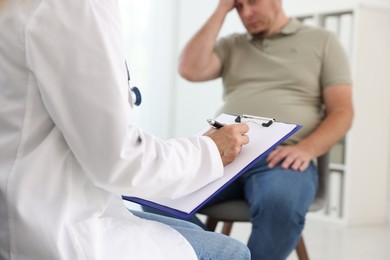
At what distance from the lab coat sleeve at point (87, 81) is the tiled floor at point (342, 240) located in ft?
5.65

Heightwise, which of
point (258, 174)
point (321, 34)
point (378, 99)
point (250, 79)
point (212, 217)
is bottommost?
point (378, 99)

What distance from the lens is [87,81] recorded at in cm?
69

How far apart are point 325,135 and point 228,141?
0.80m

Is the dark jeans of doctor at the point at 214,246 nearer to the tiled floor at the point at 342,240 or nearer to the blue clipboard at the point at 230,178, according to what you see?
the blue clipboard at the point at 230,178

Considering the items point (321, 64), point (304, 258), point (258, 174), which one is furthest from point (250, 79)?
point (304, 258)

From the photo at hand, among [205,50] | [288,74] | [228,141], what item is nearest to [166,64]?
[205,50]

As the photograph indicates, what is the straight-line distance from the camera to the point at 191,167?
2.67 feet

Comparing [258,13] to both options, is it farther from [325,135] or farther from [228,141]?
[228,141]

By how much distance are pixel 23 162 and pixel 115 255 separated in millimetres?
189

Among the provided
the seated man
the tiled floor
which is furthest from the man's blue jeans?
the tiled floor

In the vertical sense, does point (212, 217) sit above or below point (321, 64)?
below

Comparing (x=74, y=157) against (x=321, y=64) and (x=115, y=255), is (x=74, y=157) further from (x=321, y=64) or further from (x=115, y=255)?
(x=321, y=64)

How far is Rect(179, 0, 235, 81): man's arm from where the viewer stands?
5.85 ft

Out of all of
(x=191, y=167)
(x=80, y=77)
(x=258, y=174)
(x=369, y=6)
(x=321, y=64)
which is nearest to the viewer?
(x=80, y=77)
